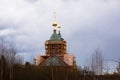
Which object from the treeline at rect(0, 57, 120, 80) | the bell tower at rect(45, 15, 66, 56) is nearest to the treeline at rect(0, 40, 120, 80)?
the treeline at rect(0, 57, 120, 80)

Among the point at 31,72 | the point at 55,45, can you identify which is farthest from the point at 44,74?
the point at 55,45

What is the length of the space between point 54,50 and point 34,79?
160 feet

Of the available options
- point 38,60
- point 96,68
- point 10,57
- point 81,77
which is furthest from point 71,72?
point 38,60

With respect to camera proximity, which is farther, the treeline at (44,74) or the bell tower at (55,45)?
the bell tower at (55,45)

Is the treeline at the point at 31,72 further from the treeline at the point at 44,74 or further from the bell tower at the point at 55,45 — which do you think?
the bell tower at the point at 55,45

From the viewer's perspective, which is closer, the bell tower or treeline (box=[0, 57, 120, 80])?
treeline (box=[0, 57, 120, 80])

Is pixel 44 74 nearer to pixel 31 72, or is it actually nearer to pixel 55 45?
pixel 31 72

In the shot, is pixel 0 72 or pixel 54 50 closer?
pixel 0 72

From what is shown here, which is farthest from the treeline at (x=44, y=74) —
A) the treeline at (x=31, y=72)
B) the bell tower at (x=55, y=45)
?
the bell tower at (x=55, y=45)

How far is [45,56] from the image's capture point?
113m

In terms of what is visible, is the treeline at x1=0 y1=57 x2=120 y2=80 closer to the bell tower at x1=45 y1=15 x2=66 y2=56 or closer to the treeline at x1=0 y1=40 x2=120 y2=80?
the treeline at x1=0 y1=40 x2=120 y2=80

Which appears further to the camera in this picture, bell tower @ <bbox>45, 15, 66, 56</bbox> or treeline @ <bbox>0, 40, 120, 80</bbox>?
bell tower @ <bbox>45, 15, 66, 56</bbox>

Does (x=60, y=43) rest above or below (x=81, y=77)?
above

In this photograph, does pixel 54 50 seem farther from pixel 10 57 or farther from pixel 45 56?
pixel 10 57
